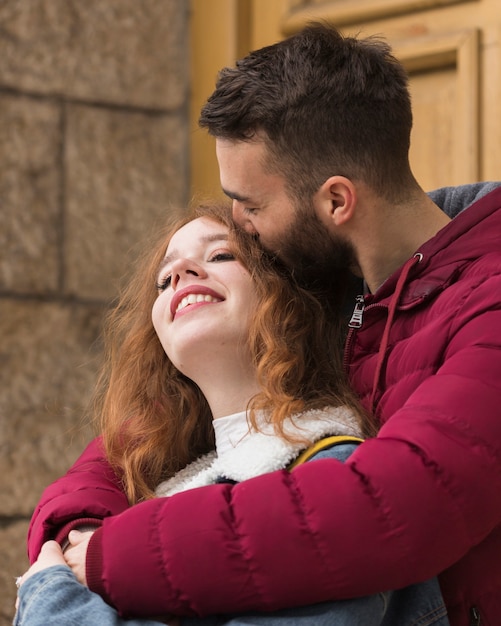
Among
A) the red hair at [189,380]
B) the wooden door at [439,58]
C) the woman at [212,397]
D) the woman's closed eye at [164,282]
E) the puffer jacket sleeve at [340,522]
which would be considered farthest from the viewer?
the wooden door at [439,58]

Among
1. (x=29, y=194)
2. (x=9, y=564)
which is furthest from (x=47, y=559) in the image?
(x=29, y=194)

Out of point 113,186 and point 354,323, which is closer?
point 354,323

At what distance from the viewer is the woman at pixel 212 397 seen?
1.48m

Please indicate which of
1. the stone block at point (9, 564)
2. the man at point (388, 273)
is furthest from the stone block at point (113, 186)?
the man at point (388, 273)

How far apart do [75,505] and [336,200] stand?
597mm

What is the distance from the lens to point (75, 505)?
1668mm

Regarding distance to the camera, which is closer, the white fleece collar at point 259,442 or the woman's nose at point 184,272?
the white fleece collar at point 259,442

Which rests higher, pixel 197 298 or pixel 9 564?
pixel 197 298

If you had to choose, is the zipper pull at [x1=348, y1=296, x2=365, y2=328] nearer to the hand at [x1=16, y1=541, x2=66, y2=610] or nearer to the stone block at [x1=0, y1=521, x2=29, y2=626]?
the hand at [x1=16, y1=541, x2=66, y2=610]

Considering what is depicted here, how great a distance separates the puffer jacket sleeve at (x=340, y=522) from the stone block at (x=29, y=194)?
151cm

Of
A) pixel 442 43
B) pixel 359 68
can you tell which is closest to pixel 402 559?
pixel 359 68

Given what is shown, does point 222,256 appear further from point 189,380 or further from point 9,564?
point 9,564

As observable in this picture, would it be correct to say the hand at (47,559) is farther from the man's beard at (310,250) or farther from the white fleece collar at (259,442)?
the man's beard at (310,250)

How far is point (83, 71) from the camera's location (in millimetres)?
2986
